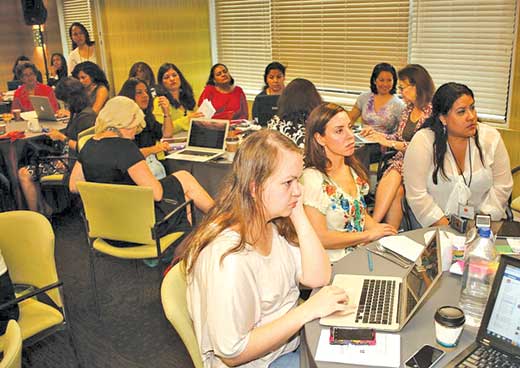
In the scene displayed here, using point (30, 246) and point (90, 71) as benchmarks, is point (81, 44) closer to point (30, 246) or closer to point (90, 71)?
point (90, 71)

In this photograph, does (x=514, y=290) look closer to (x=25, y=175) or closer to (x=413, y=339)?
(x=413, y=339)

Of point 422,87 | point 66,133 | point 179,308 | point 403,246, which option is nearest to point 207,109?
point 66,133

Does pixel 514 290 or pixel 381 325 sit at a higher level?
pixel 514 290

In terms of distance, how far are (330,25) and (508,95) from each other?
2.19 metres

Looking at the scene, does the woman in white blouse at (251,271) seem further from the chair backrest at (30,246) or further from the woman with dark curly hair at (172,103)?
the woman with dark curly hair at (172,103)

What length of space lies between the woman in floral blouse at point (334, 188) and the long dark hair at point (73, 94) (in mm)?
2782

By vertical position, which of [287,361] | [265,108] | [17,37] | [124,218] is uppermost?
[17,37]

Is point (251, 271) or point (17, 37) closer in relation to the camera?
point (251, 271)

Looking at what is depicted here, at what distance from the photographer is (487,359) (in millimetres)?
1466

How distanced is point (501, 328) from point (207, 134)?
3.10 m

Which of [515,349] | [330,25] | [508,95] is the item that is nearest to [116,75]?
[330,25]

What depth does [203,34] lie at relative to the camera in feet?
24.0

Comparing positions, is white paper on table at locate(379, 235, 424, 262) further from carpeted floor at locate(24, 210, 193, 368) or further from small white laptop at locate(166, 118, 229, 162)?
small white laptop at locate(166, 118, 229, 162)

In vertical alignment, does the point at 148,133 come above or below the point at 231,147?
above
